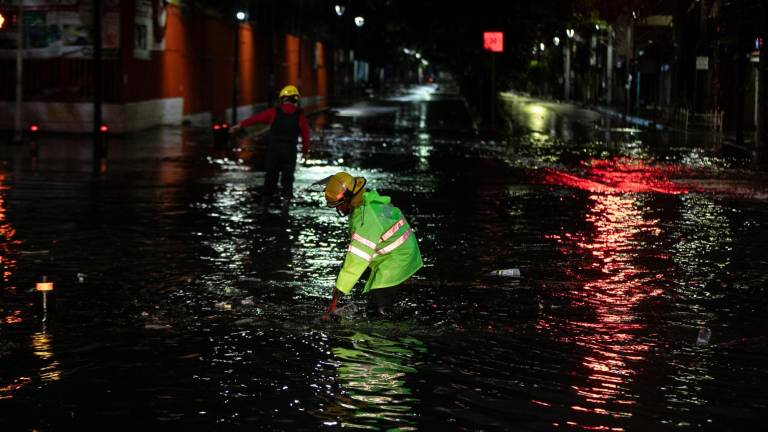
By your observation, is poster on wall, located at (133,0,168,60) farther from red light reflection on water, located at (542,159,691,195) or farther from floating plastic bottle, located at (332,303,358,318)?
floating plastic bottle, located at (332,303,358,318)

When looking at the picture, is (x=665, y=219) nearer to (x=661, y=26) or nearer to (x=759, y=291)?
(x=759, y=291)

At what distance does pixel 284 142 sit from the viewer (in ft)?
68.1

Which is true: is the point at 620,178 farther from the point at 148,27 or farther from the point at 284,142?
the point at 148,27

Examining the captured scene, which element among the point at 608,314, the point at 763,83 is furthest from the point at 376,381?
the point at 763,83

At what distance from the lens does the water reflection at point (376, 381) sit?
7.57 m

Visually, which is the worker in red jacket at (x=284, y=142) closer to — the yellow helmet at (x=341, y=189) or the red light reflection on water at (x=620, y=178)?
the red light reflection on water at (x=620, y=178)

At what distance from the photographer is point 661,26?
271ft

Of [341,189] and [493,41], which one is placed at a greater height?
[493,41]

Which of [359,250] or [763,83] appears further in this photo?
[763,83]

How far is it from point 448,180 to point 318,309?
15.0 meters

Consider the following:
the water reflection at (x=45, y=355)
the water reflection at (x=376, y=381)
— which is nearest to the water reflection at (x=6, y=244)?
the water reflection at (x=45, y=355)

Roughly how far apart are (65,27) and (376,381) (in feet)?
115

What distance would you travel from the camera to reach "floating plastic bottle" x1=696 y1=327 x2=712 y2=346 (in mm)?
10047

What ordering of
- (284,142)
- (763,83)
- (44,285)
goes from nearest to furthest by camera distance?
(44,285) < (284,142) < (763,83)
